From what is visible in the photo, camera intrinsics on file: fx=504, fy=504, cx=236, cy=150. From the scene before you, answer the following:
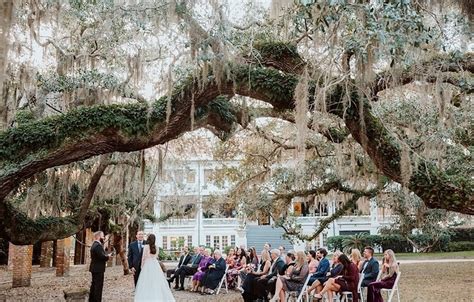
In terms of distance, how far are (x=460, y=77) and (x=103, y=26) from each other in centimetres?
613

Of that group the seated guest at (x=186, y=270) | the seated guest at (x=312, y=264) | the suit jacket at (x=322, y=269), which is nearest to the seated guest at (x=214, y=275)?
the seated guest at (x=186, y=270)

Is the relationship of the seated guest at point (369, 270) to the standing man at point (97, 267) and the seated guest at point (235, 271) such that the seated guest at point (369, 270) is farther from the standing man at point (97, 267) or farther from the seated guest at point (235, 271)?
the standing man at point (97, 267)

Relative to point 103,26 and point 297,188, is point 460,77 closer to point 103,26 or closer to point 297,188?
point 103,26

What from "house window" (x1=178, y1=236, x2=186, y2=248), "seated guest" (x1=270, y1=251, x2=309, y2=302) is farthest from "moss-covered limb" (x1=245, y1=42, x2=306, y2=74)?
"house window" (x1=178, y1=236, x2=186, y2=248)

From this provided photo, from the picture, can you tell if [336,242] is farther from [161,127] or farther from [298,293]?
[161,127]

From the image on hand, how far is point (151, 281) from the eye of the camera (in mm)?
7406

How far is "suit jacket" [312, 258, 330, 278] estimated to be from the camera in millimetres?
8016

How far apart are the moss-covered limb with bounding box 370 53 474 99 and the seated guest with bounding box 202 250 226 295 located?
495 cm

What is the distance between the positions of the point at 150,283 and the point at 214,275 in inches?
125

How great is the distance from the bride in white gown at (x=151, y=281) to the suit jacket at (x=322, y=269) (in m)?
2.34

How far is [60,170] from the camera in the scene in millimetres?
12477

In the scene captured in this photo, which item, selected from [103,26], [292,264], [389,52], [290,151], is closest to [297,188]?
[290,151]

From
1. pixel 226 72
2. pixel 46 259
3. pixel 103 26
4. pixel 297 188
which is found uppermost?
pixel 103 26

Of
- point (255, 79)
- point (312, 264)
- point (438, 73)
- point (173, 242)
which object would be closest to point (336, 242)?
point (173, 242)
